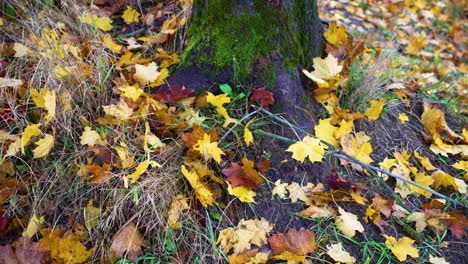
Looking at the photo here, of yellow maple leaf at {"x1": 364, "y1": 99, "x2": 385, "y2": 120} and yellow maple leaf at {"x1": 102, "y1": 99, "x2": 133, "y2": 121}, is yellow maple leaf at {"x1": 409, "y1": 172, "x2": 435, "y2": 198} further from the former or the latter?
yellow maple leaf at {"x1": 102, "y1": 99, "x2": 133, "y2": 121}

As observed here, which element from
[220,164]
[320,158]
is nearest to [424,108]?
[320,158]

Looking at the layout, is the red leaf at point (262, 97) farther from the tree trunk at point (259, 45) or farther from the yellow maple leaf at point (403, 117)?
the yellow maple leaf at point (403, 117)

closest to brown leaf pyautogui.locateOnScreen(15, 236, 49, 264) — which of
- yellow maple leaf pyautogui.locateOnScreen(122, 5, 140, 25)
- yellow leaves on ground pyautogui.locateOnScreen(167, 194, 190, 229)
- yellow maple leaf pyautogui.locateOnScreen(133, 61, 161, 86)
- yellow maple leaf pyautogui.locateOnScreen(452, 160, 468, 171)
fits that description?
yellow leaves on ground pyautogui.locateOnScreen(167, 194, 190, 229)

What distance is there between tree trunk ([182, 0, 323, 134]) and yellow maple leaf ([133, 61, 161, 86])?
22cm

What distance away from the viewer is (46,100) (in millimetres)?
1859

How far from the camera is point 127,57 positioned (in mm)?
2258

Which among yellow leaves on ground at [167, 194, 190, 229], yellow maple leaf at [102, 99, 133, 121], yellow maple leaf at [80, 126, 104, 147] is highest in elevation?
yellow maple leaf at [102, 99, 133, 121]

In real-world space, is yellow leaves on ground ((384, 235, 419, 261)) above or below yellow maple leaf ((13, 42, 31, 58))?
below

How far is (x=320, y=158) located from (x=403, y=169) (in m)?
0.58

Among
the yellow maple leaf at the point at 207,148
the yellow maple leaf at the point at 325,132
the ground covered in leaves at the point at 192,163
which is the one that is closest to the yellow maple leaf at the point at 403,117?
the ground covered in leaves at the point at 192,163

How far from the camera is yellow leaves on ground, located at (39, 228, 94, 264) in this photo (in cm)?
163

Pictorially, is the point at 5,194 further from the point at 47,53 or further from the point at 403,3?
the point at 403,3

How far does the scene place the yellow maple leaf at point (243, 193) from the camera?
1.78m

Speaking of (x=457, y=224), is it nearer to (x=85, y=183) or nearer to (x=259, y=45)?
(x=259, y=45)
